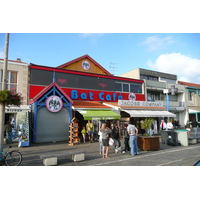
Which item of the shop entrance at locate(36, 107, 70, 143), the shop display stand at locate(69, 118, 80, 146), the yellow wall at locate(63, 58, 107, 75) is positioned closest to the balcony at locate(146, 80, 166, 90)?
the yellow wall at locate(63, 58, 107, 75)

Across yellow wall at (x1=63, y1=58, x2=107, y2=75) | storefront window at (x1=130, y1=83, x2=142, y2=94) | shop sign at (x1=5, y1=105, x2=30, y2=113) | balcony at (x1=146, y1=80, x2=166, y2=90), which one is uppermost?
yellow wall at (x1=63, y1=58, x2=107, y2=75)

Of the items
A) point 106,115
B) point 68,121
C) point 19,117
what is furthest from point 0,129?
point 106,115

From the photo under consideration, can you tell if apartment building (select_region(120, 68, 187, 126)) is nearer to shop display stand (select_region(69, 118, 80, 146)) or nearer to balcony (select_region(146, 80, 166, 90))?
balcony (select_region(146, 80, 166, 90))

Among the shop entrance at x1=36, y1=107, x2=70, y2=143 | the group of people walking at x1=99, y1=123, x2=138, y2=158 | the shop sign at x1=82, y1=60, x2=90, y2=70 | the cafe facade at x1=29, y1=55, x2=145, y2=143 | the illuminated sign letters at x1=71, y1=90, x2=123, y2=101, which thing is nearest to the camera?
the group of people walking at x1=99, y1=123, x2=138, y2=158

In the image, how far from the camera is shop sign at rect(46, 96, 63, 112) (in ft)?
43.0

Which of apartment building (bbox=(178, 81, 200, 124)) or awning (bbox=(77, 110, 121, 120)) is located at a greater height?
apartment building (bbox=(178, 81, 200, 124))

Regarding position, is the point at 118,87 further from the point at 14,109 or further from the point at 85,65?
the point at 14,109

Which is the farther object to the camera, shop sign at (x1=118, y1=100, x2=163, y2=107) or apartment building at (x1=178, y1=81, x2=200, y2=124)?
apartment building at (x1=178, y1=81, x2=200, y2=124)

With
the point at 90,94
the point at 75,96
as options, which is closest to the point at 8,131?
the point at 75,96

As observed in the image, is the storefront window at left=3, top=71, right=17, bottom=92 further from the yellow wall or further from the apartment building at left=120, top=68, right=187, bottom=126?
the apartment building at left=120, top=68, right=187, bottom=126

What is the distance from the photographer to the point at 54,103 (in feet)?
43.8

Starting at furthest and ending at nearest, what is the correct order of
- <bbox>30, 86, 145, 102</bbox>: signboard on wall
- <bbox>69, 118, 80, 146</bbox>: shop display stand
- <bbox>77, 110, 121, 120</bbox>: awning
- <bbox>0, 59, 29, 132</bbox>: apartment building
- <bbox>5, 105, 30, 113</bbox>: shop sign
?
<bbox>30, 86, 145, 102</bbox>: signboard on wall < <bbox>0, 59, 29, 132</bbox>: apartment building < <bbox>77, 110, 121, 120</bbox>: awning < <bbox>5, 105, 30, 113</bbox>: shop sign < <bbox>69, 118, 80, 146</bbox>: shop display stand

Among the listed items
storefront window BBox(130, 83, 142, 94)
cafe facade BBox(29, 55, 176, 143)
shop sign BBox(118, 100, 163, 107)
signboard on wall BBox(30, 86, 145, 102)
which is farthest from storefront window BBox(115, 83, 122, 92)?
shop sign BBox(118, 100, 163, 107)

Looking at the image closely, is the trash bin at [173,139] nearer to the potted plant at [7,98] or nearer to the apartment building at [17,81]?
the potted plant at [7,98]
